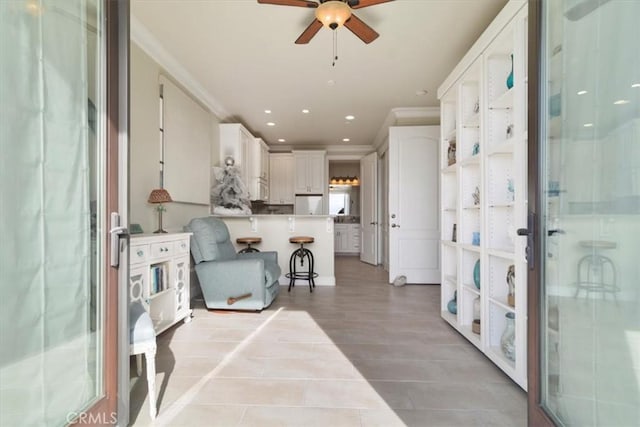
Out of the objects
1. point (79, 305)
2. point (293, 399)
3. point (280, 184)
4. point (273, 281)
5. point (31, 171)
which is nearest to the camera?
point (31, 171)

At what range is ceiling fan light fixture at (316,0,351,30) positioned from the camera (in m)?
2.10

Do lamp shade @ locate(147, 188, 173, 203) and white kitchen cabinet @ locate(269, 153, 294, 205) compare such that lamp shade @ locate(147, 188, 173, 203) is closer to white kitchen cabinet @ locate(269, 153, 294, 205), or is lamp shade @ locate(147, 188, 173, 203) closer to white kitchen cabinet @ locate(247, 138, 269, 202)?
white kitchen cabinet @ locate(247, 138, 269, 202)

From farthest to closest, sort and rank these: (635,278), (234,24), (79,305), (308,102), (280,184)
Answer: (280,184) → (308,102) → (234,24) → (79,305) → (635,278)

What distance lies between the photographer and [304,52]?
10.3 feet

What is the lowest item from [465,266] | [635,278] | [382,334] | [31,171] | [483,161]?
[382,334]

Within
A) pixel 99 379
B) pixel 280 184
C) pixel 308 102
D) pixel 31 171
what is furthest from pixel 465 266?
pixel 280 184

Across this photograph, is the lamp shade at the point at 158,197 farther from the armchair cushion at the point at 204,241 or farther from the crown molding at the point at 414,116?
the crown molding at the point at 414,116

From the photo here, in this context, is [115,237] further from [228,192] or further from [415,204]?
[415,204]

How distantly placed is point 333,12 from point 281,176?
210 inches

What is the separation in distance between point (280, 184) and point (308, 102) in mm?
3041

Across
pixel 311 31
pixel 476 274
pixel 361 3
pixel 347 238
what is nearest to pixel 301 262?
pixel 476 274

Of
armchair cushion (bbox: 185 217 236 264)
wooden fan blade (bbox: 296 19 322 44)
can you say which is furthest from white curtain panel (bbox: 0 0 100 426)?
armchair cushion (bbox: 185 217 236 264)

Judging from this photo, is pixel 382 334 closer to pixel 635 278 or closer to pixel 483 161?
pixel 483 161

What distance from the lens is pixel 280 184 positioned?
734 cm
